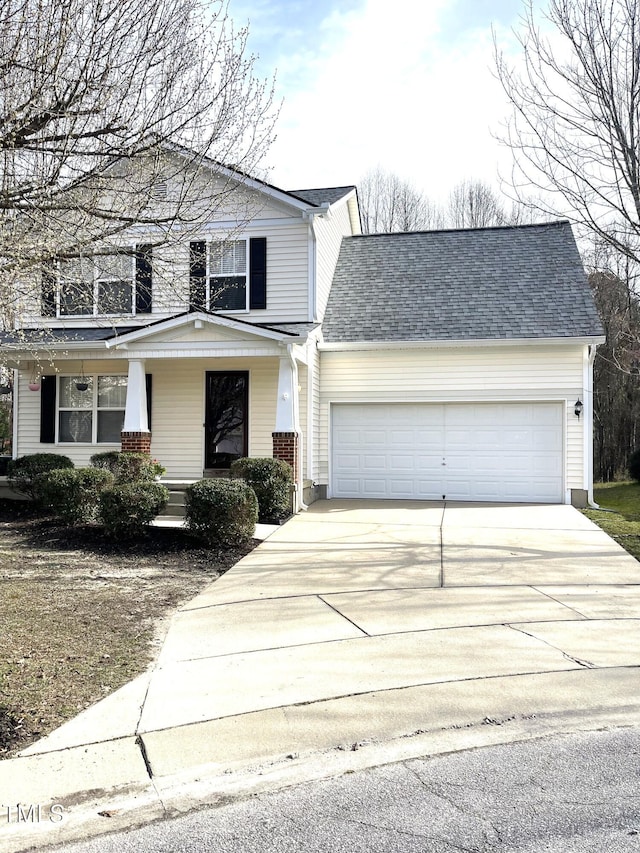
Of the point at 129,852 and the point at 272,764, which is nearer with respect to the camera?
the point at 129,852

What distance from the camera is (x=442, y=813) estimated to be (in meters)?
3.07

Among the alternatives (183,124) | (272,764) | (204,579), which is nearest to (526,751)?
(272,764)

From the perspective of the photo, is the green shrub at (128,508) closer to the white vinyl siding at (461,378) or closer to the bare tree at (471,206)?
the white vinyl siding at (461,378)

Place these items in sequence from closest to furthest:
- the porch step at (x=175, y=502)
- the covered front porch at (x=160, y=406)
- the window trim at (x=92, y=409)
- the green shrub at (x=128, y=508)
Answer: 1. the green shrub at (x=128, y=508)
2. the porch step at (x=175, y=502)
3. the covered front porch at (x=160, y=406)
4. the window trim at (x=92, y=409)

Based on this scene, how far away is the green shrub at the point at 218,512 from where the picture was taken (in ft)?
30.6

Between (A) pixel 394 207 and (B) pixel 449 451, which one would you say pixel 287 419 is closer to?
(B) pixel 449 451

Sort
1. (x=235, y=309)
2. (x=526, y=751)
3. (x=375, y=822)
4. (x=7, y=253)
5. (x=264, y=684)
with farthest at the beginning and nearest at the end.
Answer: (x=235, y=309) → (x=7, y=253) → (x=264, y=684) → (x=526, y=751) → (x=375, y=822)

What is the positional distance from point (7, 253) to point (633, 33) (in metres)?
8.50

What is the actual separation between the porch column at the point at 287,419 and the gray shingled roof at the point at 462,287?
104 inches

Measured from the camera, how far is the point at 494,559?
28.4 feet

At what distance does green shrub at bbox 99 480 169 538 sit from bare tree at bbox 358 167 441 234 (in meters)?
27.9

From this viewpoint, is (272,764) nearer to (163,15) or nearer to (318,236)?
(163,15)

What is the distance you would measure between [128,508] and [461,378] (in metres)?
7.98

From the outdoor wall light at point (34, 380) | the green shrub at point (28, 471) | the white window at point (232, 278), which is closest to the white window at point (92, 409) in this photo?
the outdoor wall light at point (34, 380)
